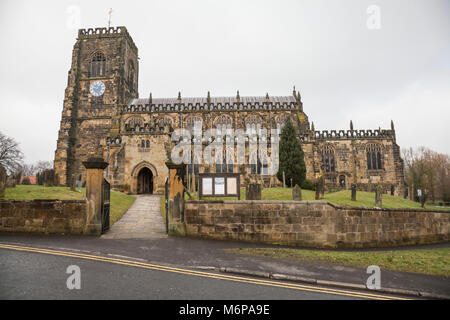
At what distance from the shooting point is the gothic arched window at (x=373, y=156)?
3741 centimetres

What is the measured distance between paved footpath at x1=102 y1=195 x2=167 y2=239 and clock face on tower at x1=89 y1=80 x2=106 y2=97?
28.9 m

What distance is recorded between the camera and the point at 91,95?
37812mm

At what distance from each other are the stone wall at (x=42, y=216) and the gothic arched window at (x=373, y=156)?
3838 centimetres

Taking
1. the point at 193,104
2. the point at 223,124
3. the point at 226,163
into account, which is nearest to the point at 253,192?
the point at 226,163

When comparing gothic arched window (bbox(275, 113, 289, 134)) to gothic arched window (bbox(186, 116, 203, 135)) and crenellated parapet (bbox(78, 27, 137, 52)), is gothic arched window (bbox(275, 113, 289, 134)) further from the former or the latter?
crenellated parapet (bbox(78, 27, 137, 52))

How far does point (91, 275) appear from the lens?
519cm

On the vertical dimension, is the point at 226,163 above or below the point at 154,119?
below

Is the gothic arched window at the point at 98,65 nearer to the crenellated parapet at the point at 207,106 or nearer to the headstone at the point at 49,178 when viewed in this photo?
the crenellated parapet at the point at 207,106

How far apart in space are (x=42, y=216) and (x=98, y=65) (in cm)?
3604

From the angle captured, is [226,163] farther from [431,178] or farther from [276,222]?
[431,178]

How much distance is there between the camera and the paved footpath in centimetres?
955

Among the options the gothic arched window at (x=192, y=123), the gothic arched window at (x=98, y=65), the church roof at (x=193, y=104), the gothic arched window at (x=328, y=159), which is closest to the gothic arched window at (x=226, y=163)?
the gothic arched window at (x=192, y=123)
